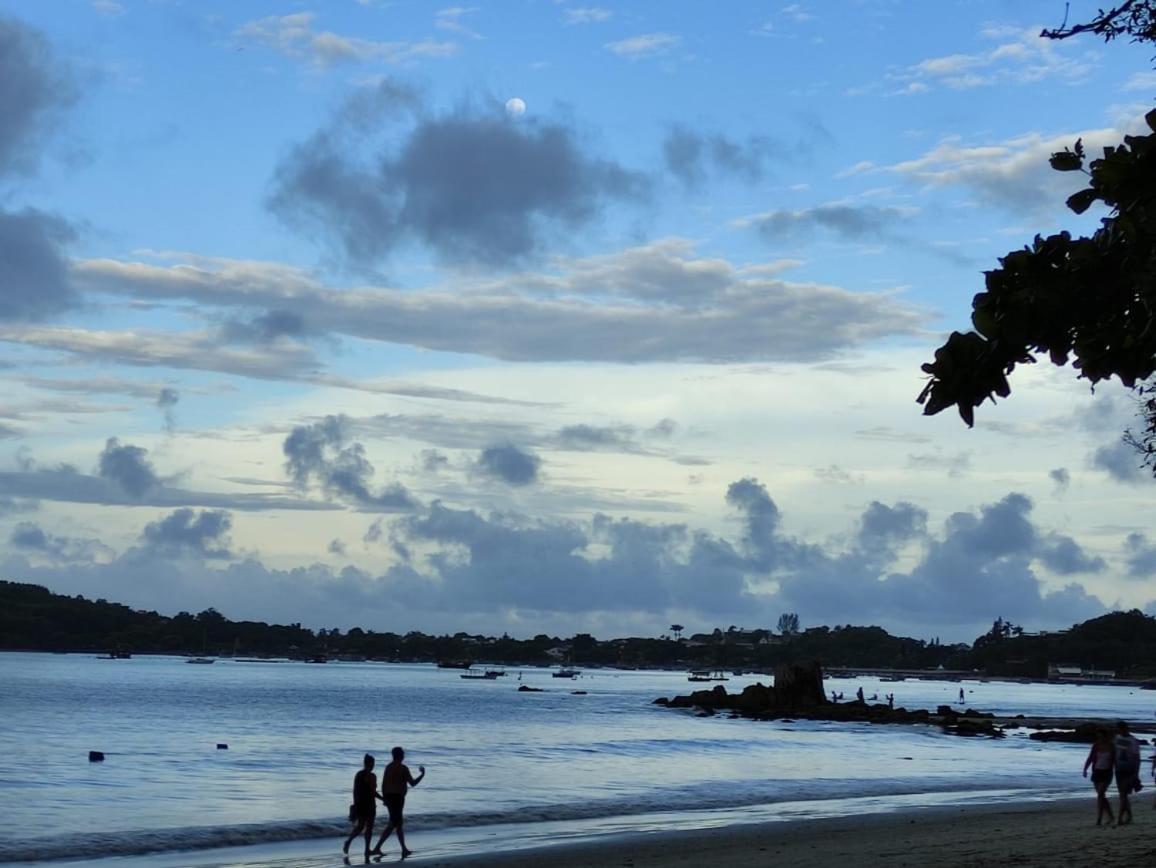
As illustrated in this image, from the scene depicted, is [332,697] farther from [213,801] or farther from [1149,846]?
[1149,846]

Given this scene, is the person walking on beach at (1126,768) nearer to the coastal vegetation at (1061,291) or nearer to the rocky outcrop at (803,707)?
the coastal vegetation at (1061,291)

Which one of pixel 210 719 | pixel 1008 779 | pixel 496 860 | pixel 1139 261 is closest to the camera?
pixel 1139 261

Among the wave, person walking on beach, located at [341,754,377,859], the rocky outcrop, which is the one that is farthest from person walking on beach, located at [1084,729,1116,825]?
the rocky outcrop

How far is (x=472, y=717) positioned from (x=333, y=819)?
2778 inches

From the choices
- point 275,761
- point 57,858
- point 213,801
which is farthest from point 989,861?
point 275,761

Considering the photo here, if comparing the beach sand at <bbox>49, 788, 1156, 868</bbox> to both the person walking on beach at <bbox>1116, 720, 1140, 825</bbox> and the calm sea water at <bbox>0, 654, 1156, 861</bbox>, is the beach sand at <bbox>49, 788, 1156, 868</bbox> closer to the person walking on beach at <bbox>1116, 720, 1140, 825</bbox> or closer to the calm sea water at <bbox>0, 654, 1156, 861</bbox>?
the person walking on beach at <bbox>1116, 720, 1140, 825</bbox>

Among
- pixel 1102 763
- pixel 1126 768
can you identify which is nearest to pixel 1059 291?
pixel 1102 763

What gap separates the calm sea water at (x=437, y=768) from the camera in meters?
34.5

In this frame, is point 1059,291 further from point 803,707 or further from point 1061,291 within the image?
point 803,707

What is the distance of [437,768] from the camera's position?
53.7 m

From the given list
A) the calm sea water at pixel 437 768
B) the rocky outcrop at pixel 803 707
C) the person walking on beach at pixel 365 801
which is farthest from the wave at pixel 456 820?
the rocky outcrop at pixel 803 707

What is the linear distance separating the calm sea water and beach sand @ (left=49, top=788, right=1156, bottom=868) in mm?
3114

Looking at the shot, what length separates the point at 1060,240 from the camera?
22.9 feet

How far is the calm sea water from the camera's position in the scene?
1359 inches
